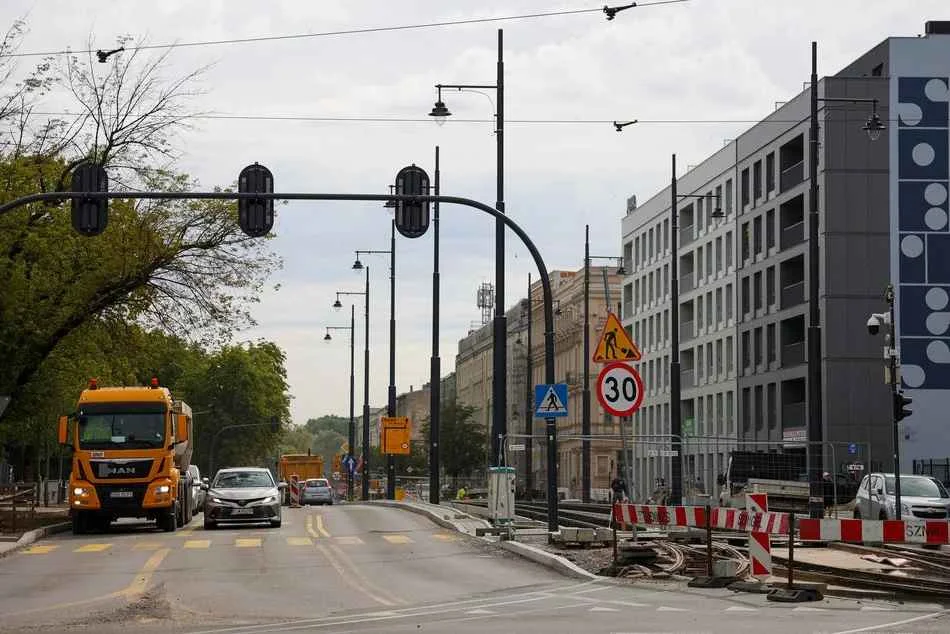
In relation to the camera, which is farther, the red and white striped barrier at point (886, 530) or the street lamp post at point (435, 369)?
the street lamp post at point (435, 369)

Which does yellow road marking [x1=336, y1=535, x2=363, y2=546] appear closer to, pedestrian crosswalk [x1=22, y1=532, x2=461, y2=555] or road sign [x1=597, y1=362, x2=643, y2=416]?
pedestrian crosswalk [x1=22, y1=532, x2=461, y2=555]

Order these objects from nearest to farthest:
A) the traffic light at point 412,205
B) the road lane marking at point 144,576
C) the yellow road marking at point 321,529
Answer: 1. the road lane marking at point 144,576
2. the traffic light at point 412,205
3. the yellow road marking at point 321,529

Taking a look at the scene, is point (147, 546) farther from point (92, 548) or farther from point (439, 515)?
point (439, 515)

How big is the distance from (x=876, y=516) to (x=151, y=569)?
18966 mm

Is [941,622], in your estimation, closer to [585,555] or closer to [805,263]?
[585,555]

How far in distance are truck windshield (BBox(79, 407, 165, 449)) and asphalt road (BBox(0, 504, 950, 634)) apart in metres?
4.63

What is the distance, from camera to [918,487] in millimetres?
39906

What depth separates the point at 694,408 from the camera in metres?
90.3

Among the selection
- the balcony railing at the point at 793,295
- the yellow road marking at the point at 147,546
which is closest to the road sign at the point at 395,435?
the yellow road marking at the point at 147,546

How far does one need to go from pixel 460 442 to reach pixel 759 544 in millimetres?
78723

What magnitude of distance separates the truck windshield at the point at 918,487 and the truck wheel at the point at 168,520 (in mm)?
16929

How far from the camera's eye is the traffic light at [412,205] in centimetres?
2597

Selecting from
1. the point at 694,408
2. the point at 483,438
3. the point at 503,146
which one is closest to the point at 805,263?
the point at 694,408

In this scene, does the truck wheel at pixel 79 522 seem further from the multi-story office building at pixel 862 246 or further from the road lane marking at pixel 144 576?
the multi-story office building at pixel 862 246
